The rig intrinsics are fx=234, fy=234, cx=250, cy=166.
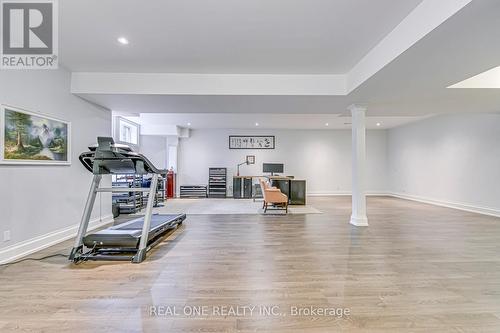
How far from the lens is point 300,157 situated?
32.3ft

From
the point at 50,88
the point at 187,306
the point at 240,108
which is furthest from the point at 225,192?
the point at 187,306

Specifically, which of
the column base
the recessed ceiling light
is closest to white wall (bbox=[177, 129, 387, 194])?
A: the column base

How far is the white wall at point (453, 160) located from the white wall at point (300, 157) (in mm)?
1021

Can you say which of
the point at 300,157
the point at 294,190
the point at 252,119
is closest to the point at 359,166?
the point at 294,190

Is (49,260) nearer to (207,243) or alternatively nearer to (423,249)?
(207,243)

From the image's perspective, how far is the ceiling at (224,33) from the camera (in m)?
2.28

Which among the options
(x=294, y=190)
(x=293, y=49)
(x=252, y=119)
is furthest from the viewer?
(x=252, y=119)

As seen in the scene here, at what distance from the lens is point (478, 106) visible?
4965mm

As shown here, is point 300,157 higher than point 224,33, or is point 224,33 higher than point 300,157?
point 224,33

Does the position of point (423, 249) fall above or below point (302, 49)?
below

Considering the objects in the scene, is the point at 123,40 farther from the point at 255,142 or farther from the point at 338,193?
the point at 338,193

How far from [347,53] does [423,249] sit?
2.94m

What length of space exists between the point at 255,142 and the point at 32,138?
24.4 ft

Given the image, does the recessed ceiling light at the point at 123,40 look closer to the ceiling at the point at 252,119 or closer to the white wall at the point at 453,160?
the ceiling at the point at 252,119
